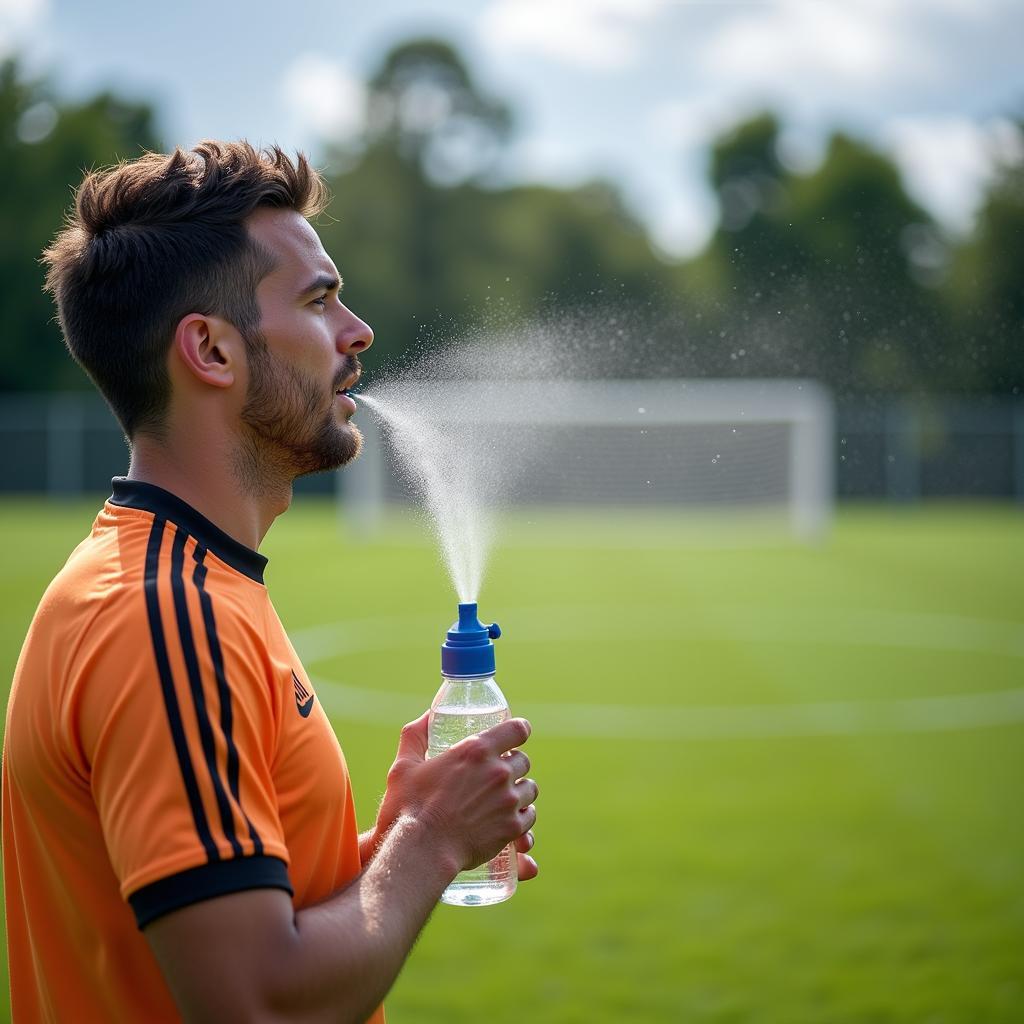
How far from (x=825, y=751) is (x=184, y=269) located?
25.4 feet

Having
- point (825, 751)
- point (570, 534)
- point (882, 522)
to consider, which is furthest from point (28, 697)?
point (882, 522)

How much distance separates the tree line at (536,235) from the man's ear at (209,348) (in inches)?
1153

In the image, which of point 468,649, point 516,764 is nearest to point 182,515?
point 468,649

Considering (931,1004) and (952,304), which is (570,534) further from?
(931,1004)

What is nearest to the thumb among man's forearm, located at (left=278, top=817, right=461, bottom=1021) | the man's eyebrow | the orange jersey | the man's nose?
the orange jersey

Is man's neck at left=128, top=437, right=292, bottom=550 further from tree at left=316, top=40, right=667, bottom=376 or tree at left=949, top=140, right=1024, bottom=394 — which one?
tree at left=316, top=40, right=667, bottom=376

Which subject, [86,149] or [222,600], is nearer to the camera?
[222,600]

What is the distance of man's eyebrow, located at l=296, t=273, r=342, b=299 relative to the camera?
2.23m

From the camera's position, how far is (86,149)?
47.0 metres

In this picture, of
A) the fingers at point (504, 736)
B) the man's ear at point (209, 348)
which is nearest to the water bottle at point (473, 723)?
the fingers at point (504, 736)

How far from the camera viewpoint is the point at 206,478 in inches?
84.7

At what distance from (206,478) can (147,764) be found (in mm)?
630

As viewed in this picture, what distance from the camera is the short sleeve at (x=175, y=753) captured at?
1.65 meters

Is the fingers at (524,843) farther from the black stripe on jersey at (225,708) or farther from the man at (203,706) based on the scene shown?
the black stripe on jersey at (225,708)
